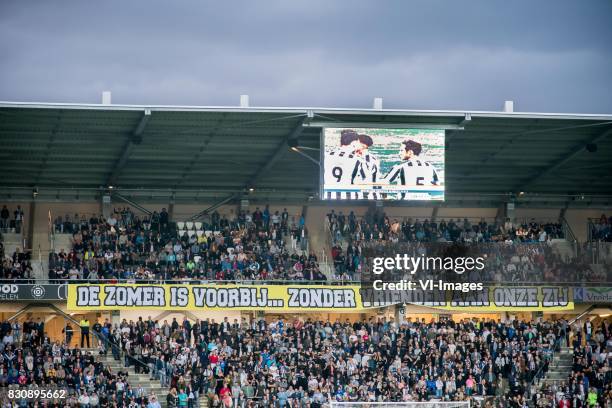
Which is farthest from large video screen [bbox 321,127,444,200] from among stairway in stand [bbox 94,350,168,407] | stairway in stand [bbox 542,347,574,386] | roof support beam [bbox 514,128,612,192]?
stairway in stand [bbox 94,350,168,407]

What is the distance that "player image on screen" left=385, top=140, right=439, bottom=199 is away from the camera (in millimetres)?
47812

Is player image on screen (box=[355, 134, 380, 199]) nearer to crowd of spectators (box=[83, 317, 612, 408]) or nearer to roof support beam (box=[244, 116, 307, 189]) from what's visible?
roof support beam (box=[244, 116, 307, 189])

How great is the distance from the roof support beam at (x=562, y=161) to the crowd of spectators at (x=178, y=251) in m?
11.0

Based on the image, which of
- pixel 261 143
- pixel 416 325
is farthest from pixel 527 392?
pixel 261 143

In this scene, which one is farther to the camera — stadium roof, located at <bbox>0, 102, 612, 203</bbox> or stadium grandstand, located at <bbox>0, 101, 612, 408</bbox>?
stadium roof, located at <bbox>0, 102, 612, 203</bbox>

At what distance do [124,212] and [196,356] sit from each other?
11725 mm

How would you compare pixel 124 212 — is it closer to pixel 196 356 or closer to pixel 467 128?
pixel 196 356

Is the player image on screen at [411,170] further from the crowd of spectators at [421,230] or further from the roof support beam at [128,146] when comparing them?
the roof support beam at [128,146]

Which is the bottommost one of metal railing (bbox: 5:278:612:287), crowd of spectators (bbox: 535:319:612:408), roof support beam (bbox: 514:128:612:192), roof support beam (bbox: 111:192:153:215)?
crowd of spectators (bbox: 535:319:612:408)

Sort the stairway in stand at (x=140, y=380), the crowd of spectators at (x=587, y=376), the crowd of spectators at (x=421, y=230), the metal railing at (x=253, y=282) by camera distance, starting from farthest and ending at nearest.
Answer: the crowd of spectators at (x=421, y=230)
the metal railing at (x=253, y=282)
the crowd of spectators at (x=587, y=376)
the stairway in stand at (x=140, y=380)

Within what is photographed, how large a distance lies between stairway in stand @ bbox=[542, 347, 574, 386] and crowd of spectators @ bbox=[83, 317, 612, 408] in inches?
15.0

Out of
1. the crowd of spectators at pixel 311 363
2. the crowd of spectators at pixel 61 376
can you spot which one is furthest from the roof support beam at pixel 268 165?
the crowd of spectators at pixel 61 376

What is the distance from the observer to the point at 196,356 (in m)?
45.0

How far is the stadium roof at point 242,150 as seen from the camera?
154 ft
